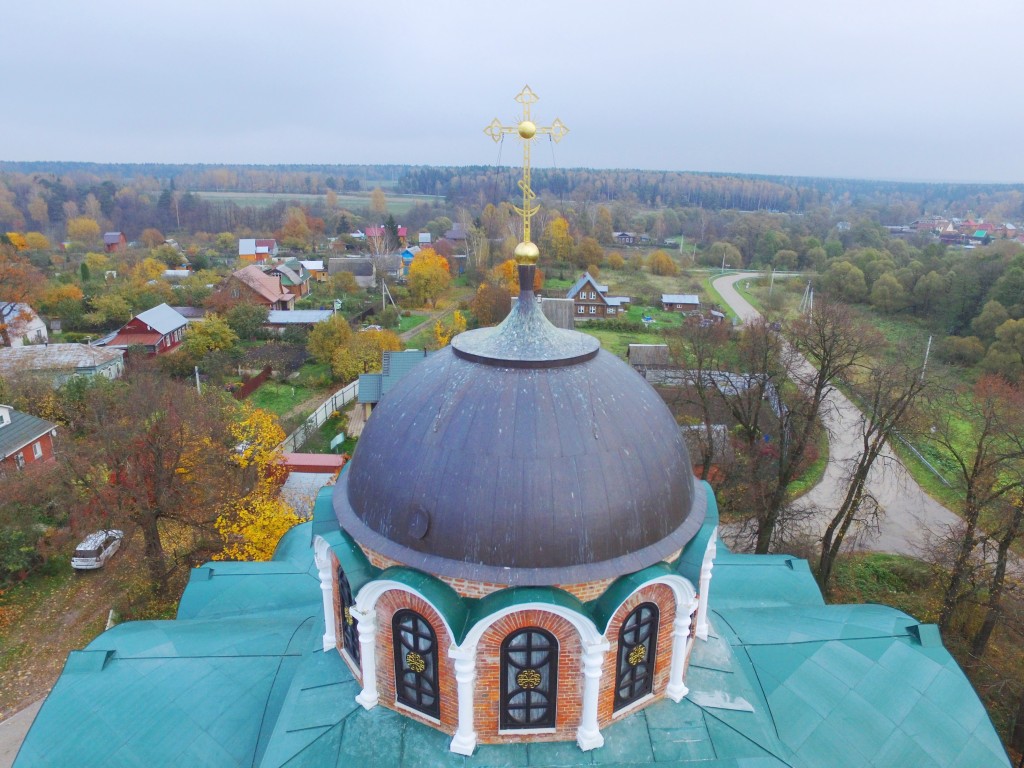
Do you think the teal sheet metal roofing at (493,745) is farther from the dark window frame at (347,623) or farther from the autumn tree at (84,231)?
the autumn tree at (84,231)

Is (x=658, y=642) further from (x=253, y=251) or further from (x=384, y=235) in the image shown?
(x=253, y=251)

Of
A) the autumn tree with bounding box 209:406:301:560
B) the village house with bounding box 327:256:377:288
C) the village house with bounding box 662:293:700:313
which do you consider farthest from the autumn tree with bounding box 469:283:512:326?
the autumn tree with bounding box 209:406:301:560

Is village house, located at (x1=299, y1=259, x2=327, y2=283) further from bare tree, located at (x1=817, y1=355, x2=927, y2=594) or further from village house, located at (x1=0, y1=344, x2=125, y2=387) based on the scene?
bare tree, located at (x1=817, y1=355, x2=927, y2=594)

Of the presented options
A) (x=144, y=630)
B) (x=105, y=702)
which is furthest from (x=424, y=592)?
(x=144, y=630)

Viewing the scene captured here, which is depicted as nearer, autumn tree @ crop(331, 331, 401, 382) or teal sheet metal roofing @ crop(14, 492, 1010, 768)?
teal sheet metal roofing @ crop(14, 492, 1010, 768)

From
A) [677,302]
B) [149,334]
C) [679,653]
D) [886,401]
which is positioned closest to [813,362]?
[886,401]
